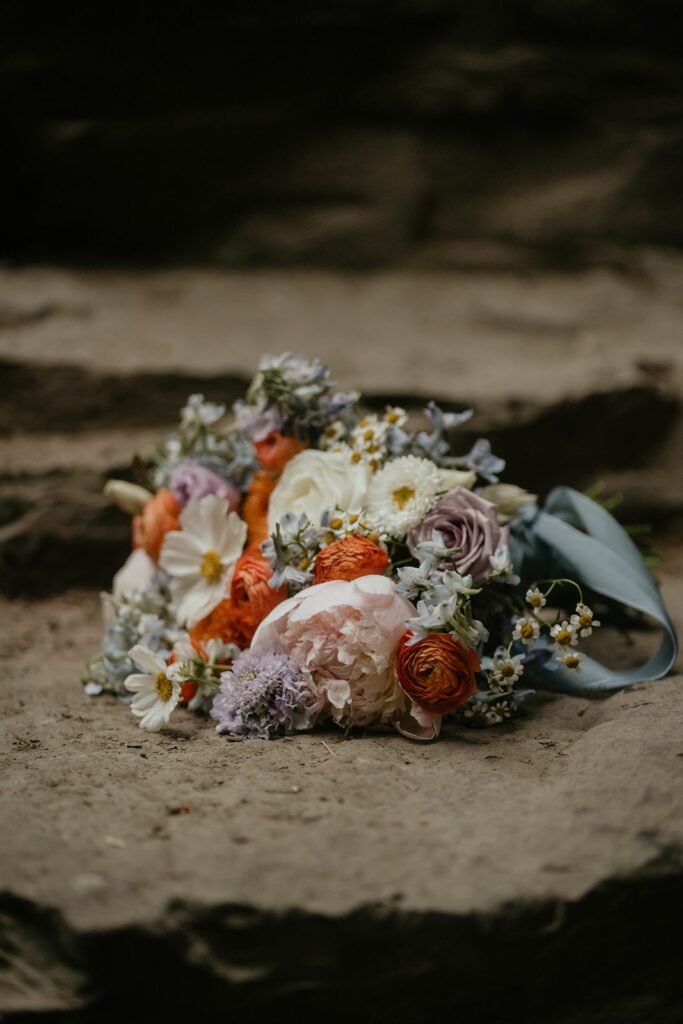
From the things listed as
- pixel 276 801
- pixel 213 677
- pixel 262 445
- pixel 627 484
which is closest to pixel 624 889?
pixel 276 801

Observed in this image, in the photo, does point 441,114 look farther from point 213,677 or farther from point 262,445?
point 213,677

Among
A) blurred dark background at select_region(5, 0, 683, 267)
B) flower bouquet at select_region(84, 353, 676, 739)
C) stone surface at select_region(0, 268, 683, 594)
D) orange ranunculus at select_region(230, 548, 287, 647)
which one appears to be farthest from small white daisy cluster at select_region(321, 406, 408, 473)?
blurred dark background at select_region(5, 0, 683, 267)

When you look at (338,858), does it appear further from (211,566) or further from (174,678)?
(211,566)

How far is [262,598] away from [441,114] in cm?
211

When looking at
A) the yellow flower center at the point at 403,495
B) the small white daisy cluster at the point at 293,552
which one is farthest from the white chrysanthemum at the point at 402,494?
the small white daisy cluster at the point at 293,552

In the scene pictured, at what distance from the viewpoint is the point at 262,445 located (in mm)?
1761

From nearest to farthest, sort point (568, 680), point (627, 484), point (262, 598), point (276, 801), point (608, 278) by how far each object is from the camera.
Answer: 1. point (276, 801)
2. point (262, 598)
3. point (568, 680)
4. point (627, 484)
5. point (608, 278)

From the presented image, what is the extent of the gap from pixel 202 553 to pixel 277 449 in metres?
0.22

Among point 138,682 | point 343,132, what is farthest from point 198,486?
point 343,132

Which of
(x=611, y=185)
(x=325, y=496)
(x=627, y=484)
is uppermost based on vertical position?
(x=611, y=185)

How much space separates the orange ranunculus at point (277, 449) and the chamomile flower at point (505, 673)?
503mm

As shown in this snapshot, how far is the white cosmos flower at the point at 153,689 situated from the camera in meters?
1.52

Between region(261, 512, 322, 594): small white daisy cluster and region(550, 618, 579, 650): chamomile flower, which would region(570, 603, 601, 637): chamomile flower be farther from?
region(261, 512, 322, 594): small white daisy cluster

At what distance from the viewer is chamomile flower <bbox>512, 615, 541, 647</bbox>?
1503mm
